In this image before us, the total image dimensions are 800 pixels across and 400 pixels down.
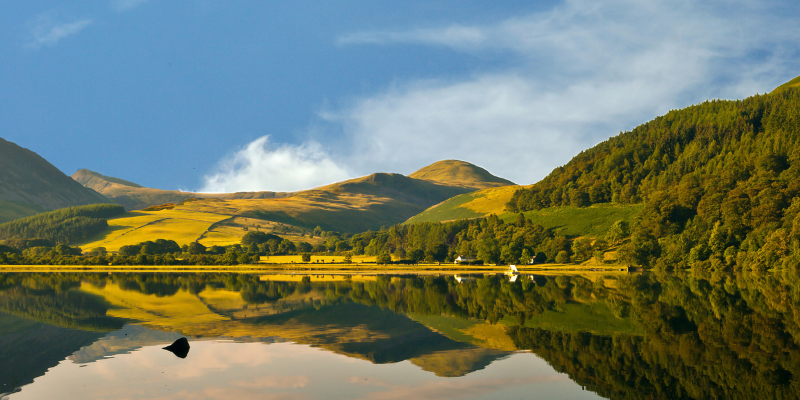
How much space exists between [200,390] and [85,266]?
15426cm

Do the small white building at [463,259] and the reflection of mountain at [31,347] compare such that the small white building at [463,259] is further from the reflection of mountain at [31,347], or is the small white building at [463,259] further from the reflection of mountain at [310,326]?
the reflection of mountain at [31,347]

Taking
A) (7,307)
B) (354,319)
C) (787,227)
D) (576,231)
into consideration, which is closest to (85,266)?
(7,307)

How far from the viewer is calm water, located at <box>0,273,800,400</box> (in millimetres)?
20469

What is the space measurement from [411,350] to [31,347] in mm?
20227

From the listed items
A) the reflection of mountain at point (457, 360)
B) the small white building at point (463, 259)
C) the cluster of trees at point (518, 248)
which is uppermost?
the cluster of trees at point (518, 248)

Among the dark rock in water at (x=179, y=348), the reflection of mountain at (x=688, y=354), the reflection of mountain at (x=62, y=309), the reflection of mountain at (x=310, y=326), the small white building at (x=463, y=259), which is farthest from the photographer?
the small white building at (x=463, y=259)

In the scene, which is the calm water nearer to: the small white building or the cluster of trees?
the cluster of trees

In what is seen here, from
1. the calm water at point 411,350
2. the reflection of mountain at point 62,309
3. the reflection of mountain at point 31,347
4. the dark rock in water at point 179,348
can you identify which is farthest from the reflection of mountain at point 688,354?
the reflection of mountain at point 62,309

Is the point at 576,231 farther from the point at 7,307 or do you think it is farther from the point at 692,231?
the point at 7,307

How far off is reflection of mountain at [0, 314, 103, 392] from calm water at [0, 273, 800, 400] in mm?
118

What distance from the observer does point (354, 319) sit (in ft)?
136

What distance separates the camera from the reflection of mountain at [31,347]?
76.0 ft

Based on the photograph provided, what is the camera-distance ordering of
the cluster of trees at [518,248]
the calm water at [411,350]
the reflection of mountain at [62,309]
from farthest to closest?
the cluster of trees at [518,248]
the reflection of mountain at [62,309]
the calm water at [411,350]

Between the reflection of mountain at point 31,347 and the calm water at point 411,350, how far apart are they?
0.39ft
